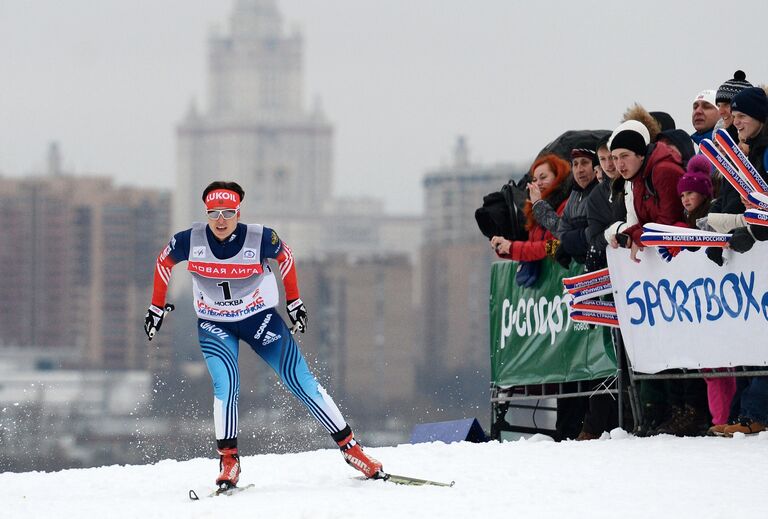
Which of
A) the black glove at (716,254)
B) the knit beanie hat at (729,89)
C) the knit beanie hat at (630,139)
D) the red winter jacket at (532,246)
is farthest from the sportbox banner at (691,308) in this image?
the red winter jacket at (532,246)

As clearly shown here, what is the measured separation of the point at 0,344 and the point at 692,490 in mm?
154852

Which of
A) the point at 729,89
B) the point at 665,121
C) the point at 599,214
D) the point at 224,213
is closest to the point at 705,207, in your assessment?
the point at 729,89

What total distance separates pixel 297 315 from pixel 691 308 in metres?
2.27

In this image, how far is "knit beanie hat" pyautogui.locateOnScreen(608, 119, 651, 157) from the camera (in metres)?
9.89

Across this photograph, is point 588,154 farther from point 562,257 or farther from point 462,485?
point 462,485

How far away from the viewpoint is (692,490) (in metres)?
7.89

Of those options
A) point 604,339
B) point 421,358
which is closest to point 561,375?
point 604,339

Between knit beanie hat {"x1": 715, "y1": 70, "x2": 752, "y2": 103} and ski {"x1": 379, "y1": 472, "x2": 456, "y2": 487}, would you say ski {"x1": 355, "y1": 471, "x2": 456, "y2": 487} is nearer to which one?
ski {"x1": 379, "y1": 472, "x2": 456, "y2": 487}

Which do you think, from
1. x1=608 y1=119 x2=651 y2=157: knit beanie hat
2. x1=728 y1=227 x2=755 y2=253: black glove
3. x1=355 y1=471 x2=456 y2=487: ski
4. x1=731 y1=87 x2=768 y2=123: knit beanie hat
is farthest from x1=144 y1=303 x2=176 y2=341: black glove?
x1=731 y1=87 x2=768 y2=123: knit beanie hat

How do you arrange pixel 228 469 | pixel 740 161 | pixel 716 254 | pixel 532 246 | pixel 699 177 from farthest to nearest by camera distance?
pixel 532 246 → pixel 699 177 → pixel 716 254 → pixel 740 161 → pixel 228 469

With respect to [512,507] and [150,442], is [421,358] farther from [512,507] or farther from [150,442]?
[512,507]

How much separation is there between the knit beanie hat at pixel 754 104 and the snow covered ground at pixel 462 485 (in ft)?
5.38

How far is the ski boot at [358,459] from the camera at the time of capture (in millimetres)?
8734

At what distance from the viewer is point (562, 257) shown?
35.8 feet
